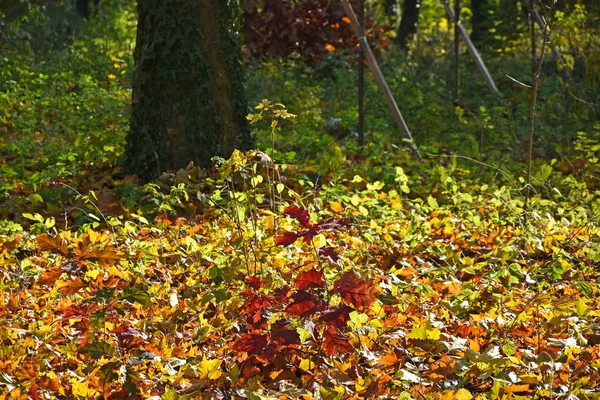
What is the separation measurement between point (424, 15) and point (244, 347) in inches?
1024

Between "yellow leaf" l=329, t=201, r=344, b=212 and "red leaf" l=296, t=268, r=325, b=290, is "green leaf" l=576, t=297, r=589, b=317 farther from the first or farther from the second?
"yellow leaf" l=329, t=201, r=344, b=212

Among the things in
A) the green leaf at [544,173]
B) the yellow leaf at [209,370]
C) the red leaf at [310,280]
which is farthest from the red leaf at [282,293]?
the green leaf at [544,173]

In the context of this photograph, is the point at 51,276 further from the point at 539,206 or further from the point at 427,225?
the point at 539,206

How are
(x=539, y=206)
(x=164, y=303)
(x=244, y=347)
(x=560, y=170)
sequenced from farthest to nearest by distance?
1. (x=560, y=170)
2. (x=539, y=206)
3. (x=164, y=303)
4. (x=244, y=347)

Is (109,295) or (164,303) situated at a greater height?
(109,295)

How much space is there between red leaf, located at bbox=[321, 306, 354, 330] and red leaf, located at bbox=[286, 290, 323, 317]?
4cm

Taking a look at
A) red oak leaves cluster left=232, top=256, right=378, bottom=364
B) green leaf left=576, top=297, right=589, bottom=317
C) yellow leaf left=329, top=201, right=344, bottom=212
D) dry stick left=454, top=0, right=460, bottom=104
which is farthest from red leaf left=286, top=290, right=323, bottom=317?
dry stick left=454, top=0, right=460, bottom=104

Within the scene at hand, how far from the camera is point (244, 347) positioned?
316 cm

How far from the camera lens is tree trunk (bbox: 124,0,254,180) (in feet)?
21.4

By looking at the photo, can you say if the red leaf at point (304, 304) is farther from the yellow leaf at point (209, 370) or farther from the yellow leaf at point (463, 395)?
the yellow leaf at point (463, 395)

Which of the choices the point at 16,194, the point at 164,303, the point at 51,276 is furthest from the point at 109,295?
the point at 16,194

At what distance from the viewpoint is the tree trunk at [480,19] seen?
15893mm

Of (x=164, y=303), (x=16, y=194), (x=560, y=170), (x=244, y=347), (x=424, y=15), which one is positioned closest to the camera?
(x=244, y=347)

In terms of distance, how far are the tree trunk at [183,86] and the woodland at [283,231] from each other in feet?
0.06
